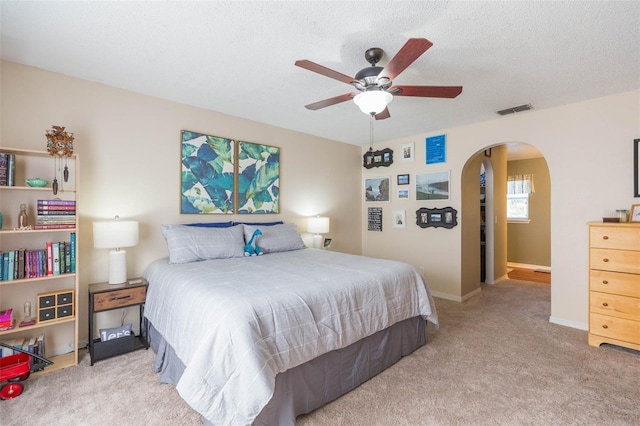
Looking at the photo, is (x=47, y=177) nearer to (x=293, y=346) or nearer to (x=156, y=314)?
(x=156, y=314)

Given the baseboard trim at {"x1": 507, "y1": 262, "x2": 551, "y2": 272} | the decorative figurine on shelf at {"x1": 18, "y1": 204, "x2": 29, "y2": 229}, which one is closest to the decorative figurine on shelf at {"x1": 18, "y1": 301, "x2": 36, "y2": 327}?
the decorative figurine on shelf at {"x1": 18, "y1": 204, "x2": 29, "y2": 229}

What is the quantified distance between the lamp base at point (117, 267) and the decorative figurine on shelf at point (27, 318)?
1.82 ft

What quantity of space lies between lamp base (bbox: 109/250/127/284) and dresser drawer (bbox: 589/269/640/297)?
4297 mm

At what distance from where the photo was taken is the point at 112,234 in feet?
8.35

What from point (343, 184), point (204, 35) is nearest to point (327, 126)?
point (343, 184)

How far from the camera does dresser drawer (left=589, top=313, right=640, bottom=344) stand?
102 inches

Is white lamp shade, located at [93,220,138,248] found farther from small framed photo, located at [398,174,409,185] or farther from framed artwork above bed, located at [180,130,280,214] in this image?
small framed photo, located at [398,174,409,185]

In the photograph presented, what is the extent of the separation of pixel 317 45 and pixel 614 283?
3262 mm

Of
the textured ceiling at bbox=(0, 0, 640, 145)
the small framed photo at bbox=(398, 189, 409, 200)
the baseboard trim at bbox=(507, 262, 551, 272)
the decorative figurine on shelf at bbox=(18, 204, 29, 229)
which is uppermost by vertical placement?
the textured ceiling at bbox=(0, 0, 640, 145)

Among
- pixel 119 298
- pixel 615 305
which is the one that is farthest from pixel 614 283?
pixel 119 298

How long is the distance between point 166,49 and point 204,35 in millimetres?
393

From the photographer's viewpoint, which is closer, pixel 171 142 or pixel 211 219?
pixel 171 142

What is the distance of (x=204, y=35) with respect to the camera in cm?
204

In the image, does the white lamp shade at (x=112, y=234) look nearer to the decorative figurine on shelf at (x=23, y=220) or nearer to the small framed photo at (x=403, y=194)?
the decorative figurine on shelf at (x=23, y=220)
